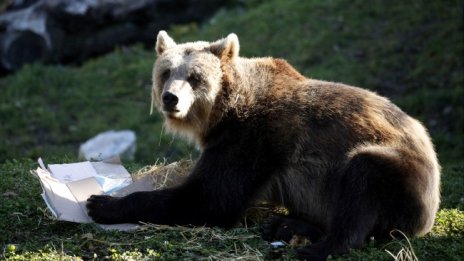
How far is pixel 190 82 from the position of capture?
7016mm

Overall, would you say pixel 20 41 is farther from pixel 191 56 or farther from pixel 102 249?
pixel 102 249

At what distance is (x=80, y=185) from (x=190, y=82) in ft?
4.61

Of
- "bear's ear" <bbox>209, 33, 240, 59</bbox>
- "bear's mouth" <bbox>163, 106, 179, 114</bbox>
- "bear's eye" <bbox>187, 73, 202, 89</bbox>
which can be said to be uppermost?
"bear's ear" <bbox>209, 33, 240, 59</bbox>

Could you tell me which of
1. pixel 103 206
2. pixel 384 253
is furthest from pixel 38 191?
pixel 384 253

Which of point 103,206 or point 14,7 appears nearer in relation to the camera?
point 103,206

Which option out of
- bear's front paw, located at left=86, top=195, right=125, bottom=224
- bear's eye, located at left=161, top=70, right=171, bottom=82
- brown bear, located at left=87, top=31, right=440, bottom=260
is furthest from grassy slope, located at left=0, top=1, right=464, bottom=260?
bear's front paw, located at left=86, top=195, right=125, bottom=224

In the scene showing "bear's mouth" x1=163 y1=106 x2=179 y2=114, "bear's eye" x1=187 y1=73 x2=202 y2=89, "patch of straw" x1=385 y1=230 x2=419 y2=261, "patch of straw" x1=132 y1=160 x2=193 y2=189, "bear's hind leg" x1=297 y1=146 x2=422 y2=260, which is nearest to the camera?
"patch of straw" x1=385 y1=230 x2=419 y2=261

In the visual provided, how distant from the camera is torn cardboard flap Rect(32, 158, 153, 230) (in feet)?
22.0

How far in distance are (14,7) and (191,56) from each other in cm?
1046

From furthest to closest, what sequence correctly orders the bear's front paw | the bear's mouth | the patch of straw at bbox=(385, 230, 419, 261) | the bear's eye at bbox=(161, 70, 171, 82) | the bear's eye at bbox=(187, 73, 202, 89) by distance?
the bear's eye at bbox=(161, 70, 171, 82)
the bear's eye at bbox=(187, 73, 202, 89)
the bear's mouth
the bear's front paw
the patch of straw at bbox=(385, 230, 419, 261)

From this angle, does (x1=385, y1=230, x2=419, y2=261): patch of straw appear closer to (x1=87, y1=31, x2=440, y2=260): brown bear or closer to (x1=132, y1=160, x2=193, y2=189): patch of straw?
(x1=87, y1=31, x2=440, y2=260): brown bear

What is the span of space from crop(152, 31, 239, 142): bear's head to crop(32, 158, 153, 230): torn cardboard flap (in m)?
0.79

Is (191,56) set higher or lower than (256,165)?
higher

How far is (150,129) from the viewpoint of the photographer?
13.8m
